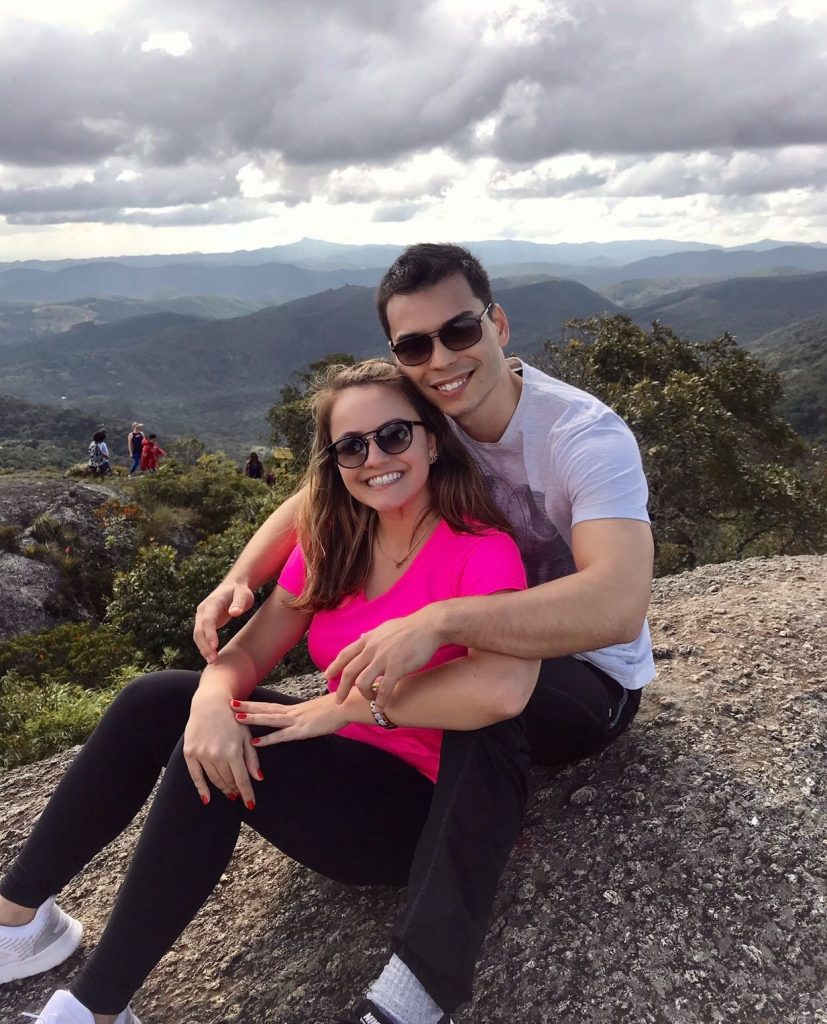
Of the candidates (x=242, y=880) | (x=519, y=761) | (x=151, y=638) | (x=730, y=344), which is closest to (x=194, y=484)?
(x=151, y=638)

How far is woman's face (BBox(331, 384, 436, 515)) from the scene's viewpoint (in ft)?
9.71

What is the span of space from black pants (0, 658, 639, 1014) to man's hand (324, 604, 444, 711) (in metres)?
0.28

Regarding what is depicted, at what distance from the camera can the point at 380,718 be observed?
2.69 metres

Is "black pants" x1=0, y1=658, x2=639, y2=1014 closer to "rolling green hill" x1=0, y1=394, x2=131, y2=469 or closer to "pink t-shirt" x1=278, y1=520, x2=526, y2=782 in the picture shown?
"pink t-shirt" x1=278, y1=520, x2=526, y2=782

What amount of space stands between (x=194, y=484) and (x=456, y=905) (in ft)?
63.4

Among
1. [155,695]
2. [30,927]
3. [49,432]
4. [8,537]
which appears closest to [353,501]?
[155,695]

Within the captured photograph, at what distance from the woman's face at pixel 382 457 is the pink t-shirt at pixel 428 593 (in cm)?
20

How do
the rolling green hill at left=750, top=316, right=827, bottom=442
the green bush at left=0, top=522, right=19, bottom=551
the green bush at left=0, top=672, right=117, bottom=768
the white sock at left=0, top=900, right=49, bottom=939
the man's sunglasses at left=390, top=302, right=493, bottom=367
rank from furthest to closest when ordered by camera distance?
1. the rolling green hill at left=750, top=316, right=827, bottom=442
2. the green bush at left=0, top=522, right=19, bottom=551
3. the green bush at left=0, top=672, right=117, bottom=768
4. the man's sunglasses at left=390, top=302, right=493, bottom=367
5. the white sock at left=0, top=900, right=49, bottom=939

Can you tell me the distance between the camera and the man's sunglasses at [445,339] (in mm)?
3088

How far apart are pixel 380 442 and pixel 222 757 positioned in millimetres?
1279

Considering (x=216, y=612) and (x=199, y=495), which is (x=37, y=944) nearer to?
(x=216, y=612)

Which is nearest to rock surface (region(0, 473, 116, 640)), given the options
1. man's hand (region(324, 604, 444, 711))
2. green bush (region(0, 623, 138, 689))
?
green bush (region(0, 623, 138, 689))

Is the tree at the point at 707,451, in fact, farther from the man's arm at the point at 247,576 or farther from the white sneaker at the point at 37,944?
the white sneaker at the point at 37,944

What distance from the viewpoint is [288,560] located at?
342 centimetres
